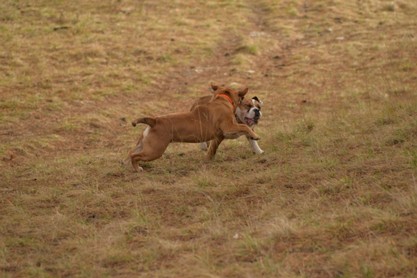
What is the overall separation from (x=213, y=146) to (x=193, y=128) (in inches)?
18.0

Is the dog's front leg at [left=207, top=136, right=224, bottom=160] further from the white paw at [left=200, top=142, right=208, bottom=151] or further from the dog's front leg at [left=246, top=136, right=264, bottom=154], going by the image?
the white paw at [left=200, top=142, right=208, bottom=151]

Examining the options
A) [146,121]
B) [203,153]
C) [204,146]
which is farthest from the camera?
[204,146]

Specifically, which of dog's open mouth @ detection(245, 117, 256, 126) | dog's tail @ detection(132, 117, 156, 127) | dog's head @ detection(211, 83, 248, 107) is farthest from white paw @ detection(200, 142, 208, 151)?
dog's tail @ detection(132, 117, 156, 127)

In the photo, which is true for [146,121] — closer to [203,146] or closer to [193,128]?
[193,128]

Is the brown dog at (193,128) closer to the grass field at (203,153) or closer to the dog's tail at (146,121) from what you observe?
the dog's tail at (146,121)

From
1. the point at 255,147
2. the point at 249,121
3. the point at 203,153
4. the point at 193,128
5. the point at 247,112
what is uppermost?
the point at 193,128

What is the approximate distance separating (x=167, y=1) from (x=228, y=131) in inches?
666

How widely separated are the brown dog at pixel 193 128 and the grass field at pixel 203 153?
299mm

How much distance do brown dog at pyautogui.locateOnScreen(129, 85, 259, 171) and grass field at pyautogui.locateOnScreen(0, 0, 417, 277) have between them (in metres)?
0.30

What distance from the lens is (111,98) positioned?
16656 millimetres

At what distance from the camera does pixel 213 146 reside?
10.1 meters

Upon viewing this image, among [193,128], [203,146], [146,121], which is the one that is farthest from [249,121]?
[146,121]

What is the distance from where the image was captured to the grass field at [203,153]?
616cm

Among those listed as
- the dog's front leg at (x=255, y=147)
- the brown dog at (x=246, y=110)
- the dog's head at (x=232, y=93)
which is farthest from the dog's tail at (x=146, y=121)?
the dog's front leg at (x=255, y=147)
